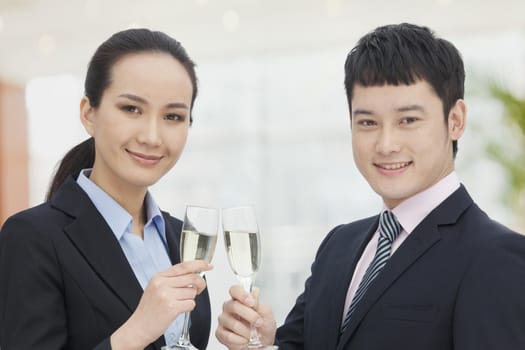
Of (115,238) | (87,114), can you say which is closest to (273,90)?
(87,114)

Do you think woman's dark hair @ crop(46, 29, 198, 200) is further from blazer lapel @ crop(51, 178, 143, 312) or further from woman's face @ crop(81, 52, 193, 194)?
blazer lapel @ crop(51, 178, 143, 312)

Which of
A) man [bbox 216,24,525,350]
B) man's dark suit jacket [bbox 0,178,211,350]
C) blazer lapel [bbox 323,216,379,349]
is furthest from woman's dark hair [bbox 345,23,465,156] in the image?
man's dark suit jacket [bbox 0,178,211,350]

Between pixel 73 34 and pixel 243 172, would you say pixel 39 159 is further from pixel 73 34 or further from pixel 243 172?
pixel 243 172

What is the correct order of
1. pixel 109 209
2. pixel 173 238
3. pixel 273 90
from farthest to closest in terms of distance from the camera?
pixel 273 90 → pixel 173 238 → pixel 109 209

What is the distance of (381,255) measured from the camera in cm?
174

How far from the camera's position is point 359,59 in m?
1.78

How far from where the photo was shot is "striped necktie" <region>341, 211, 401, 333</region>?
5.65 feet

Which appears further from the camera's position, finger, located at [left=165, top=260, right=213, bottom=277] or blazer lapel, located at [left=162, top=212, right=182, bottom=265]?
blazer lapel, located at [left=162, top=212, right=182, bottom=265]

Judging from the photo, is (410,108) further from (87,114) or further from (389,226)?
(87,114)

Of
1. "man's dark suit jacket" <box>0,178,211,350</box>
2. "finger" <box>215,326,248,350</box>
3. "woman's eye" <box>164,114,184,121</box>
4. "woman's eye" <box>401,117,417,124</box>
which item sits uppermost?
"woman's eye" <box>164,114,184,121</box>

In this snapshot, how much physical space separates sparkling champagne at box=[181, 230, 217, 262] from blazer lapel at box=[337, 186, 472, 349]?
1.26 feet

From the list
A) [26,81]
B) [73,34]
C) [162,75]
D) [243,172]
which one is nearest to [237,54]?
[243,172]

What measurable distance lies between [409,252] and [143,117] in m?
0.74

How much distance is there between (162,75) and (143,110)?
10 cm
